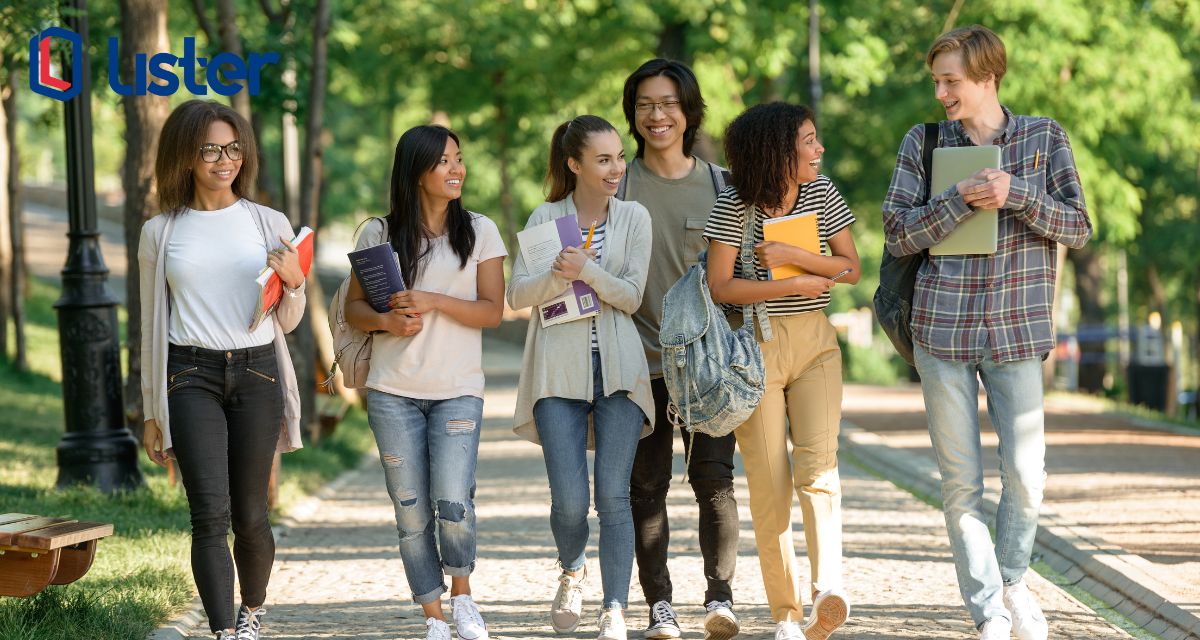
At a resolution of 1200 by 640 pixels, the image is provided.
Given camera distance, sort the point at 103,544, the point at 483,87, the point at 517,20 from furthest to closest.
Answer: the point at 483,87 < the point at 517,20 < the point at 103,544

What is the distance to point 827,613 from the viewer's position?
5.45 meters

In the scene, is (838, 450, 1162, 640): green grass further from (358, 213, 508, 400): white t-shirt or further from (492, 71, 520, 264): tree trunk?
(492, 71, 520, 264): tree trunk

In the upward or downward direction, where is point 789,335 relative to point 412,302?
downward

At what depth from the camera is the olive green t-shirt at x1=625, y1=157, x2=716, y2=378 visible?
19.5 feet

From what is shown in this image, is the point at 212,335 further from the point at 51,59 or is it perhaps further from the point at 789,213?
the point at 51,59

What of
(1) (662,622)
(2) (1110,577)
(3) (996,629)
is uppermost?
(3) (996,629)

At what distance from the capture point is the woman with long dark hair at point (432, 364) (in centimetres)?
562

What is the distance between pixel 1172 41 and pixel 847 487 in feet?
39.3

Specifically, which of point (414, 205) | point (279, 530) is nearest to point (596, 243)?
point (414, 205)

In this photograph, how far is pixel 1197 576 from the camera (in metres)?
6.89

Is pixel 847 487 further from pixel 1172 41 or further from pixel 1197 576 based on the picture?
pixel 1172 41

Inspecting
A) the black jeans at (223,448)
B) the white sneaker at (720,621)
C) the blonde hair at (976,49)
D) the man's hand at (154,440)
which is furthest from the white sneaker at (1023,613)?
the man's hand at (154,440)

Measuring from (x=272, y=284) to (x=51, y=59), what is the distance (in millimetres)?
4947

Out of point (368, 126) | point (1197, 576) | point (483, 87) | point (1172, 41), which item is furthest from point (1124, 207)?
point (368, 126)
